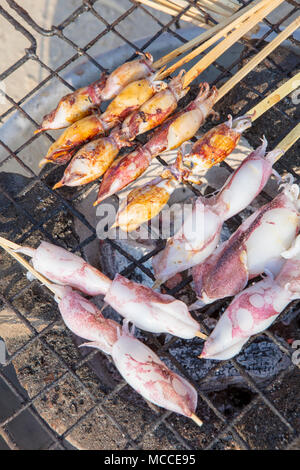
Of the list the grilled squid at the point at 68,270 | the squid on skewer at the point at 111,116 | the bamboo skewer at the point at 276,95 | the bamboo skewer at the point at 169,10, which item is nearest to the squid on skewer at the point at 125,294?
the grilled squid at the point at 68,270

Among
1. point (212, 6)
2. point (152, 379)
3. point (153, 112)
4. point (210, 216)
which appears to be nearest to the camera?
point (152, 379)

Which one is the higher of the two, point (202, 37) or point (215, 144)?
point (202, 37)

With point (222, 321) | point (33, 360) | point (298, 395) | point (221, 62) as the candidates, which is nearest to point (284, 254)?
point (222, 321)

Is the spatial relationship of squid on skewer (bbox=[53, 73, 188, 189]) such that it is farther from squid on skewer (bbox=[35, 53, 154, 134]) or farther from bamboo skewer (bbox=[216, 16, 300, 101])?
bamboo skewer (bbox=[216, 16, 300, 101])

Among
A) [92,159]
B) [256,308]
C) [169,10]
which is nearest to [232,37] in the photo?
[169,10]

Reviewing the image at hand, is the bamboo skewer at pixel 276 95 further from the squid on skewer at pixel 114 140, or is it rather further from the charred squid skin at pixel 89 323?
the charred squid skin at pixel 89 323

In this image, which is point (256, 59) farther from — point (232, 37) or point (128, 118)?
point (128, 118)
